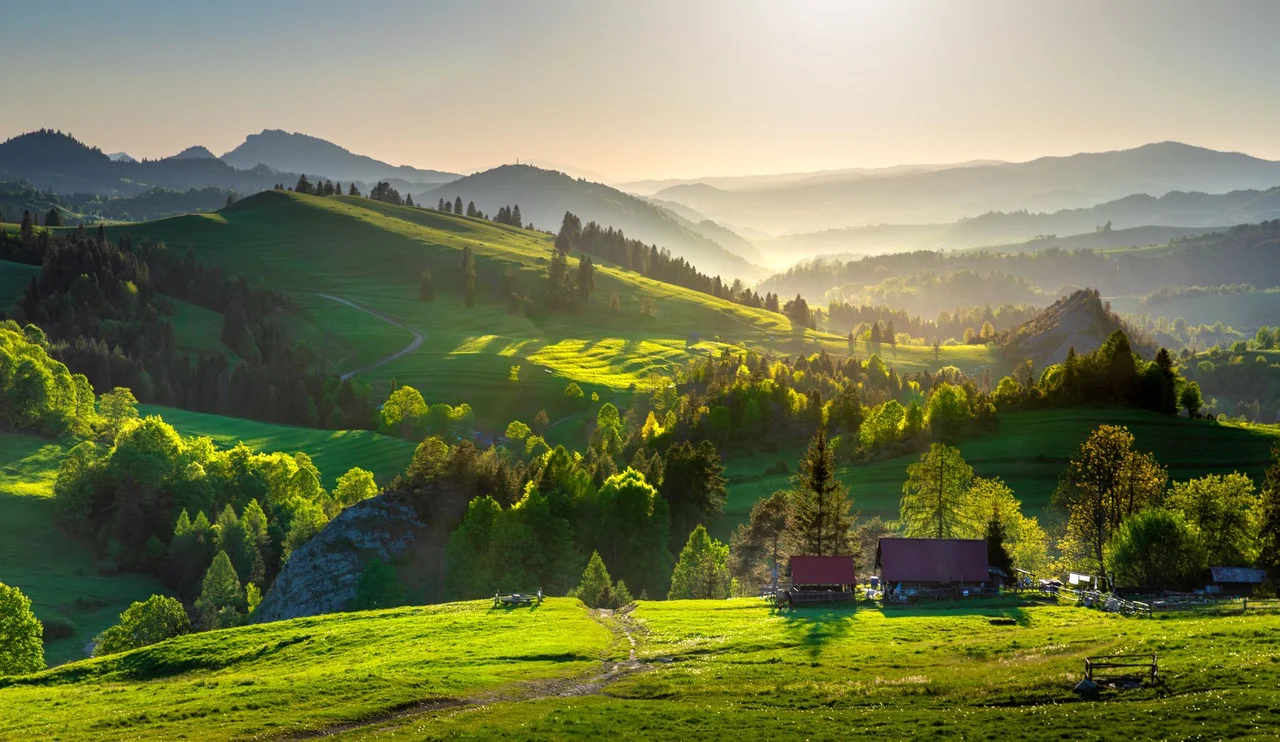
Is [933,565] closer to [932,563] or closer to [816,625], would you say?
[932,563]

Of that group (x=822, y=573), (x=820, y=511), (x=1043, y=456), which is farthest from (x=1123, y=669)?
(x=1043, y=456)

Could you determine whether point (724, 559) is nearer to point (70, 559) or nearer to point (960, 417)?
point (960, 417)

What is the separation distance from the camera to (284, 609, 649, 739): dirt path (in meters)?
Answer: 42.5

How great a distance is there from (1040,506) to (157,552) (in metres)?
134

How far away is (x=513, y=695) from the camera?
4791 cm

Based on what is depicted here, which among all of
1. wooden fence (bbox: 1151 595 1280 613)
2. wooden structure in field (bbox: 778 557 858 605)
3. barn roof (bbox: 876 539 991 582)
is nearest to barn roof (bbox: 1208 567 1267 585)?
wooden fence (bbox: 1151 595 1280 613)

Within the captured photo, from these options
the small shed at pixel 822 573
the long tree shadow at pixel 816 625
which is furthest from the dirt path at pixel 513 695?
the small shed at pixel 822 573

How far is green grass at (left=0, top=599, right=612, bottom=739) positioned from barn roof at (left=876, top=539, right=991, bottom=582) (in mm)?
27521

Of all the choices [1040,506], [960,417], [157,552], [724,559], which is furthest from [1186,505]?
[157,552]

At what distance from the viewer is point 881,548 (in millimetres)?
80500

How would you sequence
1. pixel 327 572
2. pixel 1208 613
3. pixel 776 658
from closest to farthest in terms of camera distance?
pixel 776 658
pixel 1208 613
pixel 327 572

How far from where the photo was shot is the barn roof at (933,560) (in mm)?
79312

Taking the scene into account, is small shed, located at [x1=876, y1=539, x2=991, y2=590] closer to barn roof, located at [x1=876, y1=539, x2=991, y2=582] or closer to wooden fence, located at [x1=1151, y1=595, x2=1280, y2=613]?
barn roof, located at [x1=876, y1=539, x2=991, y2=582]

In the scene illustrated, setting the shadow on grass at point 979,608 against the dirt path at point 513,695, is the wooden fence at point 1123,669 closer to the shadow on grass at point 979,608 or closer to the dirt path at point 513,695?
the shadow on grass at point 979,608
